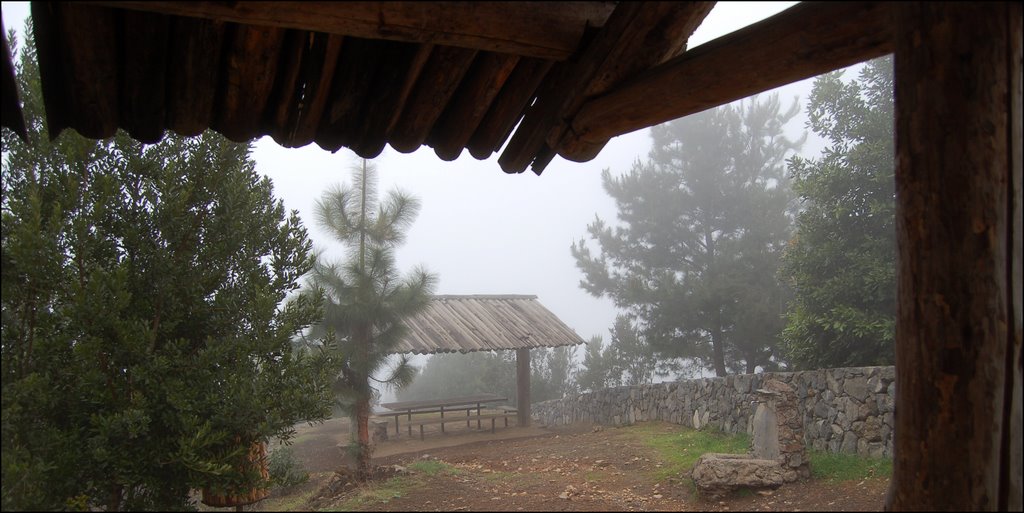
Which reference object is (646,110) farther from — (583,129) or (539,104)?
(539,104)

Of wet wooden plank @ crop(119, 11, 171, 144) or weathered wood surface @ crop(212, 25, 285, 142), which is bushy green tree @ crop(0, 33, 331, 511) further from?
weathered wood surface @ crop(212, 25, 285, 142)

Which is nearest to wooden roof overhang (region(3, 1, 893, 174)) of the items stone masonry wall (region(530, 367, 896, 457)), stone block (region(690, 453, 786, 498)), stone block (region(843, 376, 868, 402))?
stone block (region(690, 453, 786, 498))

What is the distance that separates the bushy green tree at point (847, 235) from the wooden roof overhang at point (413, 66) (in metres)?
7.62

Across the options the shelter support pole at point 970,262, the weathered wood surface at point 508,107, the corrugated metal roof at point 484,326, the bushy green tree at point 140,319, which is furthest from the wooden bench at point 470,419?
the shelter support pole at point 970,262

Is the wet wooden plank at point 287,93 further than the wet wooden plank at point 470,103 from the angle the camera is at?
No

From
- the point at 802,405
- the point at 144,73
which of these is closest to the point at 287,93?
the point at 144,73

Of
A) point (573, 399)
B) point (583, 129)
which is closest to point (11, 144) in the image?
point (583, 129)

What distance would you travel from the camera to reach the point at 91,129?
2758 mm

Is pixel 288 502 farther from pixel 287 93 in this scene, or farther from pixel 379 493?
pixel 287 93

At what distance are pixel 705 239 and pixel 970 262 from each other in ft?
60.6

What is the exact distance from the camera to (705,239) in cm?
1970

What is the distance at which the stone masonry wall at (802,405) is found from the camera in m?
7.44

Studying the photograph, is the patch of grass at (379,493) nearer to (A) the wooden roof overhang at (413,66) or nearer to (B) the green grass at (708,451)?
(B) the green grass at (708,451)

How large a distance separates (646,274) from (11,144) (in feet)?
56.4
